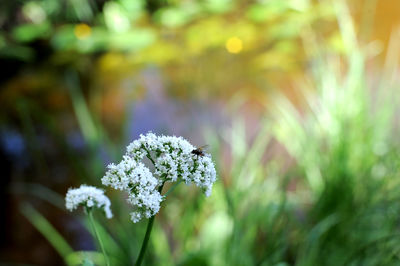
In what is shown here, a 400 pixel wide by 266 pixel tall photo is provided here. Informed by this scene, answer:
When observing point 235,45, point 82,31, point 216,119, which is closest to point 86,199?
point 216,119

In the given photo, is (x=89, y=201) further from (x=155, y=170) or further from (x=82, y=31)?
(x=82, y=31)

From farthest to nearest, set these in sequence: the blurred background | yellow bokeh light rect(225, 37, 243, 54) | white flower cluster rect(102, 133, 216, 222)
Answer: yellow bokeh light rect(225, 37, 243, 54) → the blurred background → white flower cluster rect(102, 133, 216, 222)

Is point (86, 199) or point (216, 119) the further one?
point (216, 119)

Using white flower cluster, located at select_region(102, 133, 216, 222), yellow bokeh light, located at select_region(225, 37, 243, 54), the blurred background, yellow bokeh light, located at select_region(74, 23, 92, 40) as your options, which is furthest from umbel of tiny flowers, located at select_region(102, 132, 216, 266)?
yellow bokeh light, located at select_region(225, 37, 243, 54)

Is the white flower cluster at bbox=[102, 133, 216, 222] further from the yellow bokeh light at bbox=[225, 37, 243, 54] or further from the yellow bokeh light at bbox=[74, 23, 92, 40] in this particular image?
the yellow bokeh light at bbox=[225, 37, 243, 54]

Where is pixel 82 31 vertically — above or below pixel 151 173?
above

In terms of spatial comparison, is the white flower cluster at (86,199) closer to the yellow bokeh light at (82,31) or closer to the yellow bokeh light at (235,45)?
the yellow bokeh light at (82,31)
